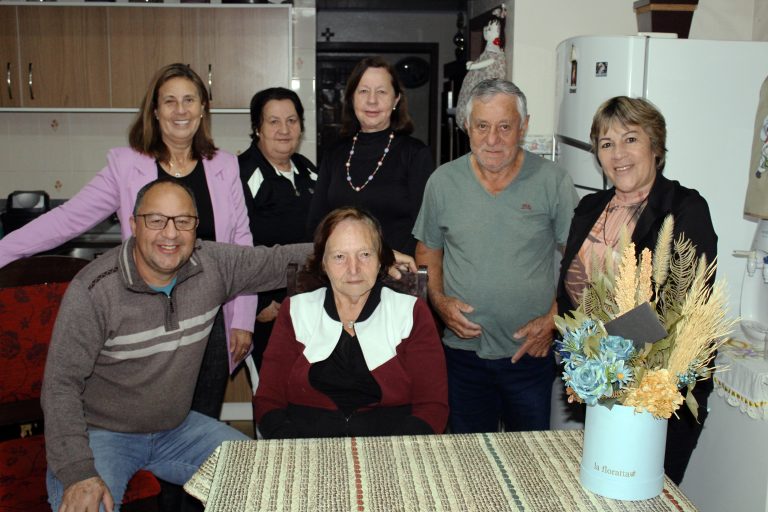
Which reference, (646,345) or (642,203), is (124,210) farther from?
(646,345)

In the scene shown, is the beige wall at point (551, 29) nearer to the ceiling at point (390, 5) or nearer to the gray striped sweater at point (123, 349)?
the gray striped sweater at point (123, 349)

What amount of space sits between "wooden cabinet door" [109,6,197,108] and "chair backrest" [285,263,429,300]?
2463 millimetres

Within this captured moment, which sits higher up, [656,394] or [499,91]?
[499,91]

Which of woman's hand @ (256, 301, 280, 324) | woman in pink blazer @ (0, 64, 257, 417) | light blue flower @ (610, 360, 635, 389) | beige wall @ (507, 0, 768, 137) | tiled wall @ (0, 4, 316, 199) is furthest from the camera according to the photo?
tiled wall @ (0, 4, 316, 199)

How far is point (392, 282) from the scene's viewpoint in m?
2.25

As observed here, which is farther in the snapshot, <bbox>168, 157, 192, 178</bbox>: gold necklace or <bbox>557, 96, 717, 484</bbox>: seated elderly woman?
<bbox>168, 157, 192, 178</bbox>: gold necklace

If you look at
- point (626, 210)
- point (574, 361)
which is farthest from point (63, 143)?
point (574, 361)

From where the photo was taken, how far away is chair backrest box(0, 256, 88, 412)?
225cm

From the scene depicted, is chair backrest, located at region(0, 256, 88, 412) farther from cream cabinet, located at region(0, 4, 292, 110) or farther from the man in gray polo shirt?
cream cabinet, located at region(0, 4, 292, 110)

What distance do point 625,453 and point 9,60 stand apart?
4.00m

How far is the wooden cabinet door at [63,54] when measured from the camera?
4254 millimetres

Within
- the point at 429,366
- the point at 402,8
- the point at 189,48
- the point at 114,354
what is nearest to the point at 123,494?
the point at 114,354

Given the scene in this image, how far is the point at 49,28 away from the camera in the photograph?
427 centimetres

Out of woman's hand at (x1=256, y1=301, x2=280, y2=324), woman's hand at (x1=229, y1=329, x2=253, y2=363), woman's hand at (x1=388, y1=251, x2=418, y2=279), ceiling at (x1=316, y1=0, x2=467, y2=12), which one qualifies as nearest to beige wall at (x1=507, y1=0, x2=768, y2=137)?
woman's hand at (x1=256, y1=301, x2=280, y2=324)
